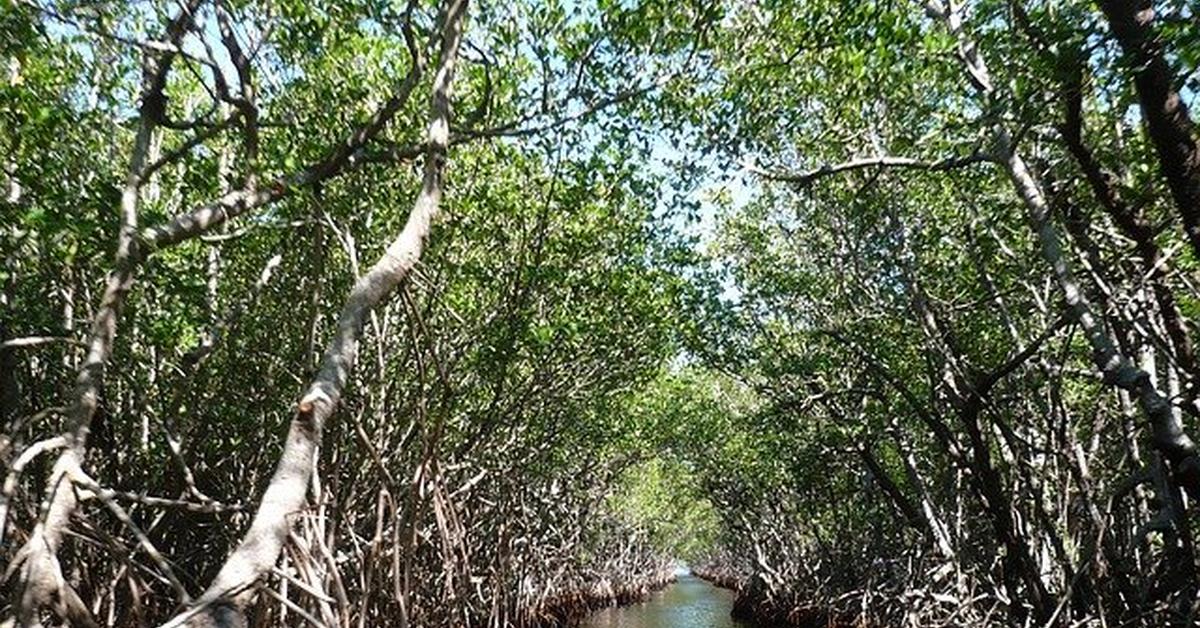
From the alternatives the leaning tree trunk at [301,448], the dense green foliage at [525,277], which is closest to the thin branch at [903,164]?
the dense green foliage at [525,277]

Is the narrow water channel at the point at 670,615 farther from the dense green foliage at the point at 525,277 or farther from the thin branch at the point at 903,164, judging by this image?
the thin branch at the point at 903,164

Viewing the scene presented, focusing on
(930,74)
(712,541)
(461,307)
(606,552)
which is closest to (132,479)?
(461,307)

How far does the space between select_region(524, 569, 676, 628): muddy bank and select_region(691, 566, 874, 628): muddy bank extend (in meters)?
4.54

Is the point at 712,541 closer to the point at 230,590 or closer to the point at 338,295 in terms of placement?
the point at 338,295

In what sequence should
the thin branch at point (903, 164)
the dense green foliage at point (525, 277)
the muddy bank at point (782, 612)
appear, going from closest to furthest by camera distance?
the dense green foliage at point (525, 277) → the thin branch at point (903, 164) → the muddy bank at point (782, 612)

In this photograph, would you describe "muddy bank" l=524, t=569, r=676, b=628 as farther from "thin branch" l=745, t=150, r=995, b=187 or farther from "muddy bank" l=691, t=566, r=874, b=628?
"thin branch" l=745, t=150, r=995, b=187

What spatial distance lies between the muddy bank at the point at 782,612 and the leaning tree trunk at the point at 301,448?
48.3 feet

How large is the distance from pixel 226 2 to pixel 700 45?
3532 mm

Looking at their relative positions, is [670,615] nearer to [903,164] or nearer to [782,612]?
[782,612]

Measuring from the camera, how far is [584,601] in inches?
1077

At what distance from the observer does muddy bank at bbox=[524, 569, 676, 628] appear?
2032cm

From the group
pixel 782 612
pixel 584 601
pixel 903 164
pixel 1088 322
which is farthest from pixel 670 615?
pixel 1088 322

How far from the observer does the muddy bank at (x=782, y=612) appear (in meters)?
19.2

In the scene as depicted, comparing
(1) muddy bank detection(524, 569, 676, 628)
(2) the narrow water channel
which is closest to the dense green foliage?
(1) muddy bank detection(524, 569, 676, 628)
